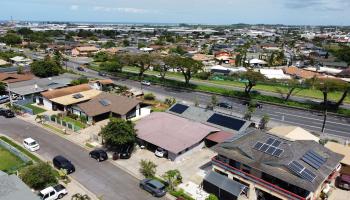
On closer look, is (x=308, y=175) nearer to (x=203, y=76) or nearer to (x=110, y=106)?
(x=110, y=106)

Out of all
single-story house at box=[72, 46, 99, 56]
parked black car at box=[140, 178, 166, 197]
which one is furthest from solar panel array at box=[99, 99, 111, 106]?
single-story house at box=[72, 46, 99, 56]

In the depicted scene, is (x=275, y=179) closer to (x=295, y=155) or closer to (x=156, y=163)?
(x=295, y=155)

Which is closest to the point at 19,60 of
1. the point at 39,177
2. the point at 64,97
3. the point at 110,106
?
the point at 64,97

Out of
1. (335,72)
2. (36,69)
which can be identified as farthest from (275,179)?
(335,72)

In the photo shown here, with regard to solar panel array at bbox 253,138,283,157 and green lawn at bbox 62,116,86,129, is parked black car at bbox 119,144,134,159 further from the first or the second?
solar panel array at bbox 253,138,283,157

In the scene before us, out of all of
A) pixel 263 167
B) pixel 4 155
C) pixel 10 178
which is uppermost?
pixel 263 167

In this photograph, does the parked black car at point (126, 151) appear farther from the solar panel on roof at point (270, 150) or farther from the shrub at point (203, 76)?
the shrub at point (203, 76)
